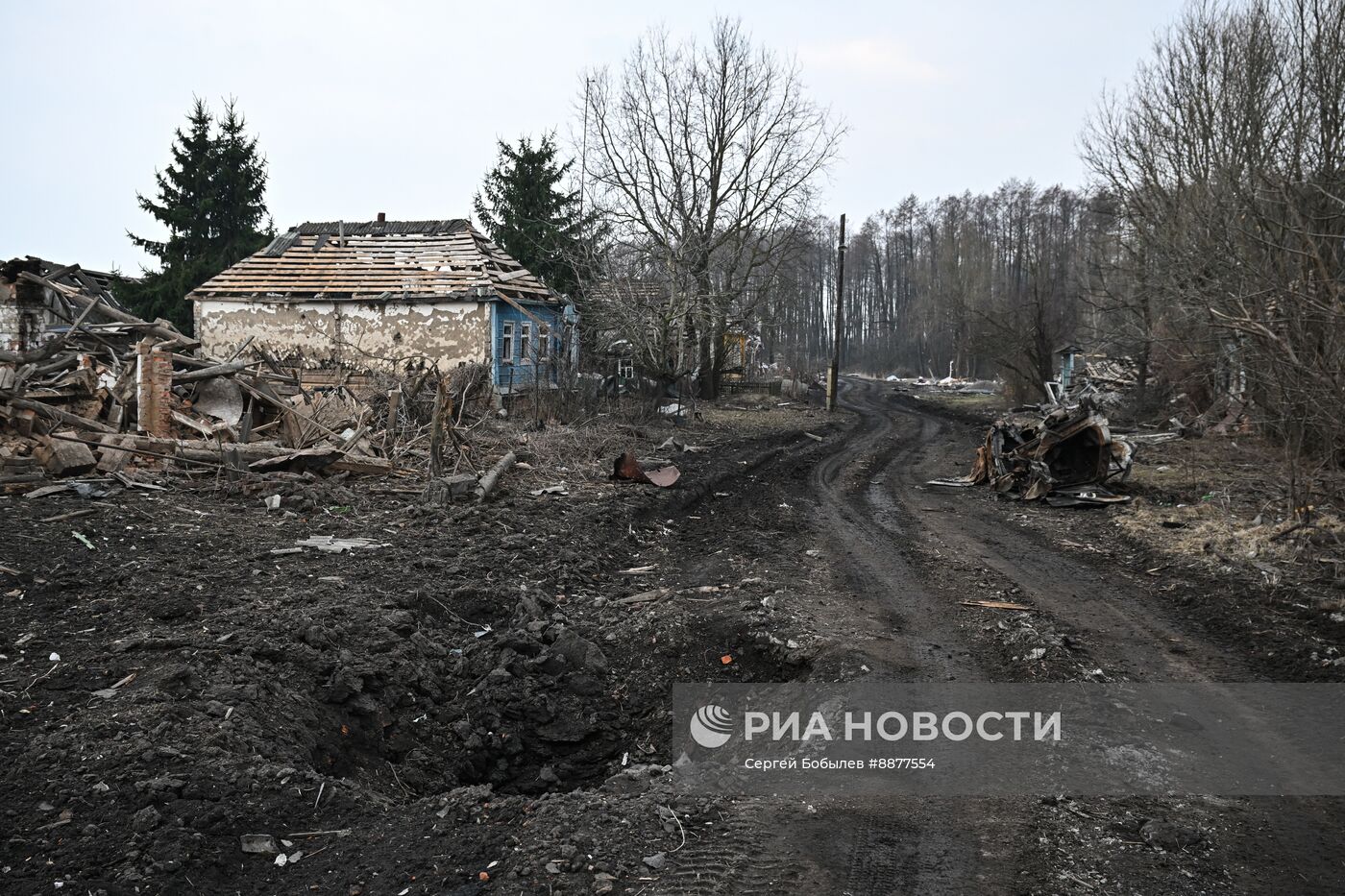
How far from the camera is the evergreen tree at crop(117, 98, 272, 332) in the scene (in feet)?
110

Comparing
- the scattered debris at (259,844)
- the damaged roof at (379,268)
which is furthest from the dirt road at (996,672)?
the damaged roof at (379,268)

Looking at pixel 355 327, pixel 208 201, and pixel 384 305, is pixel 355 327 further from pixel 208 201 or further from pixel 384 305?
pixel 208 201

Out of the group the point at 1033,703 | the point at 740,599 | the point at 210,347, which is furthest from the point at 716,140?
the point at 1033,703

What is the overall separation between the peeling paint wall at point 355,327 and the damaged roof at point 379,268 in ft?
1.13

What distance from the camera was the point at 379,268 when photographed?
86.8 feet

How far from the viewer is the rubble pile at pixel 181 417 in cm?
1091

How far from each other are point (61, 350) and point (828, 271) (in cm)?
8588

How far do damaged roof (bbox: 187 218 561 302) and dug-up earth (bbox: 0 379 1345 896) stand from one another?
14930 millimetres

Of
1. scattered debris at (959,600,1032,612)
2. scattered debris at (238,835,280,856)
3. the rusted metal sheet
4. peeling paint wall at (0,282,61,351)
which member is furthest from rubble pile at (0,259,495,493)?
scattered debris at (238,835,280,856)

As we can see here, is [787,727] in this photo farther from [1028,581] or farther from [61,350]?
[61,350]

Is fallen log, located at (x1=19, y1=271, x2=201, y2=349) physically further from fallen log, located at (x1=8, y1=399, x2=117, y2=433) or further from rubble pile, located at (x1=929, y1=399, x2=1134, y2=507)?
rubble pile, located at (x1=929, y1=399, x2=1134, y2=507)

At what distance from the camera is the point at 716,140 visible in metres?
30.6

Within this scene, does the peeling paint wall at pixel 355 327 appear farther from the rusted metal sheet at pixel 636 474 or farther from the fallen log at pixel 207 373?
the rusted metal sheet at pixel 636 474

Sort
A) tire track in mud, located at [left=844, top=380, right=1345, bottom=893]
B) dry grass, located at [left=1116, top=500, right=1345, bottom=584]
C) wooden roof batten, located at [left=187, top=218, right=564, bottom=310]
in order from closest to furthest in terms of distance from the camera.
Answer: tire track in mud, located at [left=844, top=380, right=1345, bottom=893] < dry grass, located at [left=1116, top=500, right=1345, bottom=584] < wooden roof batten, located at [left=187, top=218, right=564, bottom=310]
